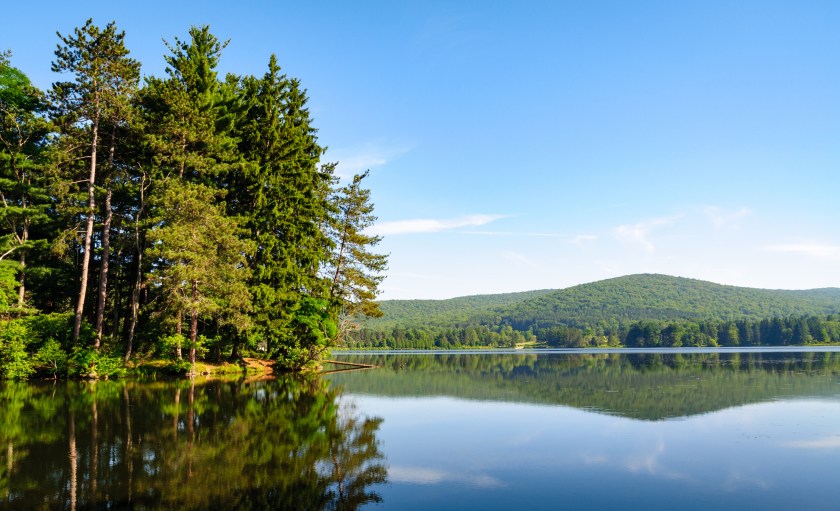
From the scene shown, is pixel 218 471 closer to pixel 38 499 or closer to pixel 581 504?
pixel 38 499

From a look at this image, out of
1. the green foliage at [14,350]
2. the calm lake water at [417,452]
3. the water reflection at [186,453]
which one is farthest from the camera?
the green foliage at [14,350]

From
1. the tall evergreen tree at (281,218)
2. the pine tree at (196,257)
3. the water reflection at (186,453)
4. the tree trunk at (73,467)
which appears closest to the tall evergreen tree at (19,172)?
the pine tree at (196,257)

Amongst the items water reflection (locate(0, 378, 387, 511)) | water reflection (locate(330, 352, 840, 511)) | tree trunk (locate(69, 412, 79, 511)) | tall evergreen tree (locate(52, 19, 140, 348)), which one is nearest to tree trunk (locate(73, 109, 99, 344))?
tall evergreen tree (locate(52, 19, 140, 348))

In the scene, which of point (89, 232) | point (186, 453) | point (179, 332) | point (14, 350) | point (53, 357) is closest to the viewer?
point (186, 453)

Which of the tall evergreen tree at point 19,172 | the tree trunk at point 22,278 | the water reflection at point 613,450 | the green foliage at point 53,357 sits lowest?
the water reflection at point 613,450

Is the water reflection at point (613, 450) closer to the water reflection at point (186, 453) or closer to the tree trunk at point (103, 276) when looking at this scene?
the water reflection at point (186, 453)

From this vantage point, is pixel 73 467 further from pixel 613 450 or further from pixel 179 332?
pixel 179 332

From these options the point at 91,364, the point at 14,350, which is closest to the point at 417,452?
the point at 91,364

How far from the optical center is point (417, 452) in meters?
13.9

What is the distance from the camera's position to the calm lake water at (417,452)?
9602 millimetres

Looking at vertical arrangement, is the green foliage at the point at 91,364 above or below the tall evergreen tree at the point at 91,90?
below

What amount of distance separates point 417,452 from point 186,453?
568cm

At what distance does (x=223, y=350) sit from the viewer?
43188 mm

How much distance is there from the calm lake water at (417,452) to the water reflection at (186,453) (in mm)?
54
